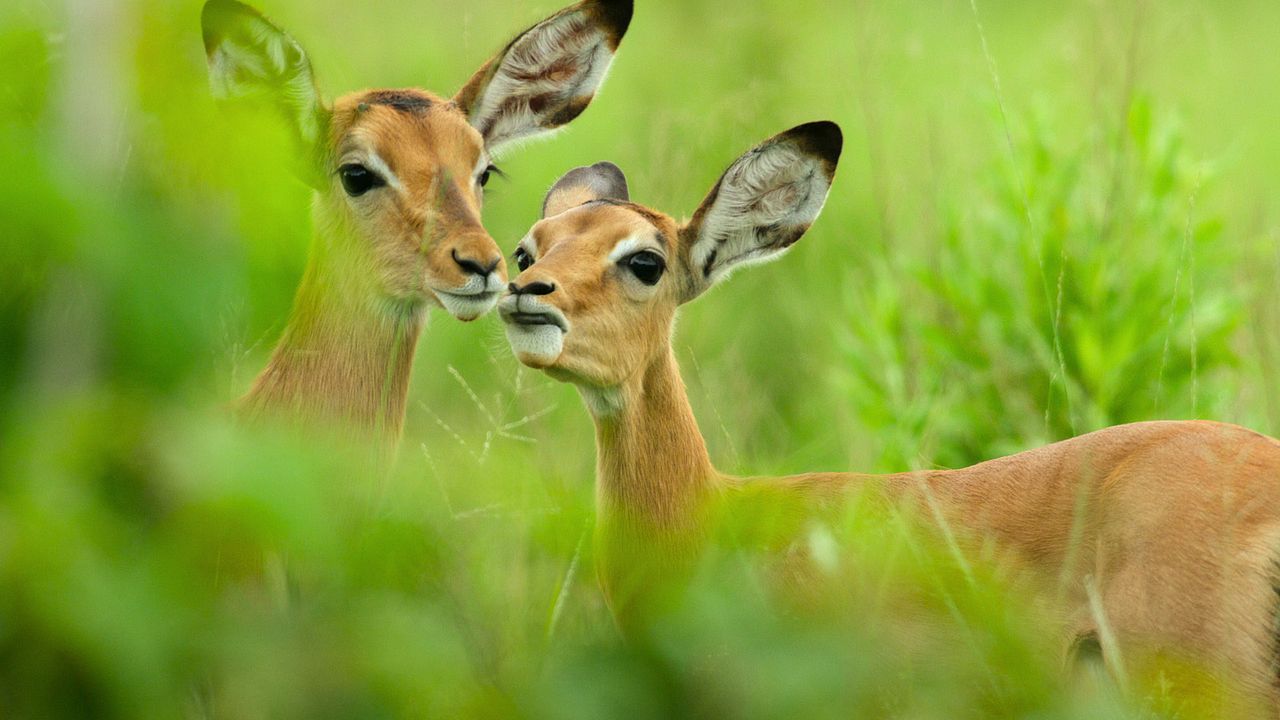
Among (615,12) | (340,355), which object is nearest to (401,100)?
(615,12)

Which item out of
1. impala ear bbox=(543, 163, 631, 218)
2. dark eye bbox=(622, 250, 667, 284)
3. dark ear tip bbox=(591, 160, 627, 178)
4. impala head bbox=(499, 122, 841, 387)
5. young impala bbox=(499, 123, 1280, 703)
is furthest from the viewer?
dark ear tip bbox=(591, 160, 627, 178)

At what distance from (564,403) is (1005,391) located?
1.87m

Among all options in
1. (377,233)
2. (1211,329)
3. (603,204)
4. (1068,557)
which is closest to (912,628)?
(1068,557)

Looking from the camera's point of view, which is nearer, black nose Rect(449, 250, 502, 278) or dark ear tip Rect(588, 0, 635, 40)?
black nose Rect(449, 250, 502, 278)

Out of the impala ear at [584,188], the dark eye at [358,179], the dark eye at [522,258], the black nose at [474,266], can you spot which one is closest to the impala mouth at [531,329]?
the black nose at [474,266]

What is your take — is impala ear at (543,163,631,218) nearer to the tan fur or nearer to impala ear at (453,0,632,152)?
impala ear at (453,0,632,152)

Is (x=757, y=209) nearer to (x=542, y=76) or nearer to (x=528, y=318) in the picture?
(x=542, y=76)

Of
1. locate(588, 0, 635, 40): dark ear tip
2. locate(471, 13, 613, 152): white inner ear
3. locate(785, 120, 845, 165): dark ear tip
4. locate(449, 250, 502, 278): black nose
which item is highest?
locate(588, 0, 635, 40): dark ear tip

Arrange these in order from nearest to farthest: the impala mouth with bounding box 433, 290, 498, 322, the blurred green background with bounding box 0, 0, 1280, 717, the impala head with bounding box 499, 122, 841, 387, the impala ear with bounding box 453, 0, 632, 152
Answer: the blurred green background with bounding box 0, 0, 1280, 717 → the impala head with bounding box 499, 122, 841, 387 → the impala mouth with bounding box 433, 290, 498, 322 → the impala ear with bounding box 453, 0, 632, 152

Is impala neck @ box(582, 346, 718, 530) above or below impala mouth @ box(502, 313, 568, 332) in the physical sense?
below

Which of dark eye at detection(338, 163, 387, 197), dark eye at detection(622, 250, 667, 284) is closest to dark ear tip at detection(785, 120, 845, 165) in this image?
dark eye at detection(622, 250, 667, 284)

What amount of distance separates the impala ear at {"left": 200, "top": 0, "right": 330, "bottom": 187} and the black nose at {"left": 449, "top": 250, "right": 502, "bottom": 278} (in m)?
0.49

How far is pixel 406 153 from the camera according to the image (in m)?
4.14

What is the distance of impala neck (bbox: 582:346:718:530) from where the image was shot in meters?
4.07
